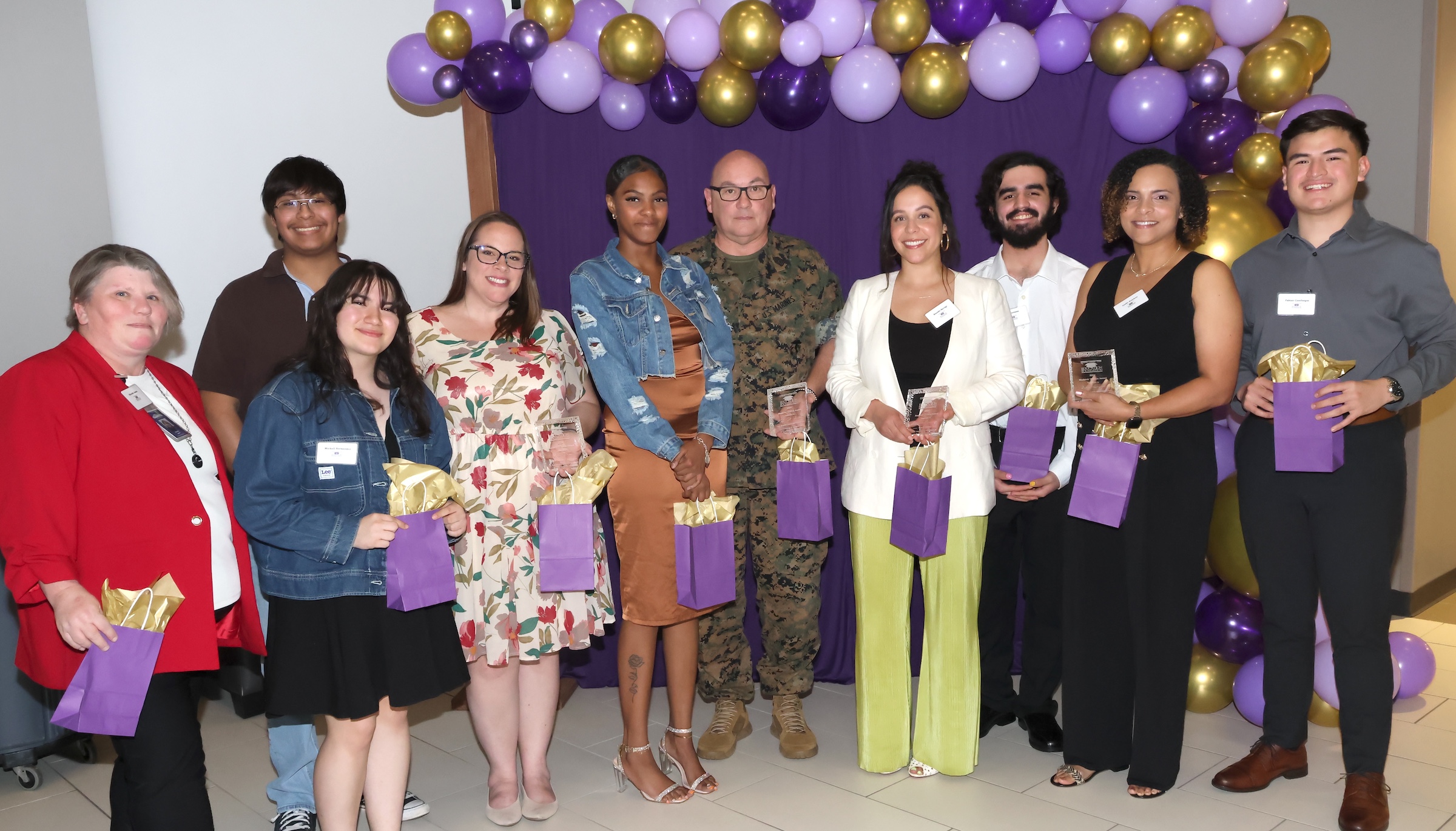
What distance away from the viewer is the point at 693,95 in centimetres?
379

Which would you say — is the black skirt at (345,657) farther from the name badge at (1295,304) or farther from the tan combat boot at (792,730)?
the name badge at (1295,304)

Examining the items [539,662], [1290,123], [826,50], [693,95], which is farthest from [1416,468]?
[539,662]

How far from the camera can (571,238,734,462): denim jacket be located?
2938 millimetres

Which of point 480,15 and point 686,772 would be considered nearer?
point 686,772

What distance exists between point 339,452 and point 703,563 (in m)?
1.08

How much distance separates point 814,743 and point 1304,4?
4083mm

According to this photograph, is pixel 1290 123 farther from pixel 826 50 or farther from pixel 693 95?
pixel 693 95

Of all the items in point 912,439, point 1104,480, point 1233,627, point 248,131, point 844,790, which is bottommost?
point 844,790

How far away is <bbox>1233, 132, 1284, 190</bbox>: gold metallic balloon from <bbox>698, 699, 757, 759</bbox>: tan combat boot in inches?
102

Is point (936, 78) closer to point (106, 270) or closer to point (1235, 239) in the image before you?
point (1235, 239)

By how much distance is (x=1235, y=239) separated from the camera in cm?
342

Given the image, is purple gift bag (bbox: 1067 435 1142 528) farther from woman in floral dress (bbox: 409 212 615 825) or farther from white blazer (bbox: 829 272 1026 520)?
woman in floral dress (bbox: 409 212 615 825)

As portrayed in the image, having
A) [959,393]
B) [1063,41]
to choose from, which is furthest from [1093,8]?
[959,393]

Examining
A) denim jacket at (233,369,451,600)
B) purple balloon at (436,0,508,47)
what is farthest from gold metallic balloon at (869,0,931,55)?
denim jacket at (233,369,451,600)
